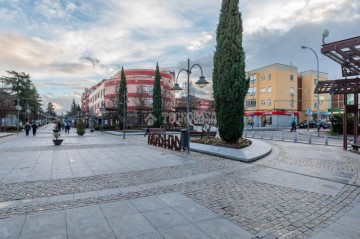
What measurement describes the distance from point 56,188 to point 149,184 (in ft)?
8.04

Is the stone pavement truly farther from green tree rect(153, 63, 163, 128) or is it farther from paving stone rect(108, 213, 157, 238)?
green tree rect(153, 63, 163, 128)

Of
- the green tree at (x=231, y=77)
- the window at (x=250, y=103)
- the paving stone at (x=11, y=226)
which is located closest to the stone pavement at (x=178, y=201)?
the paving stone at (x=11, y=226)

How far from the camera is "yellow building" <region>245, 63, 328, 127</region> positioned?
56.8 metres

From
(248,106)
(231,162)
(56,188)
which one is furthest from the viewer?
(248,106)

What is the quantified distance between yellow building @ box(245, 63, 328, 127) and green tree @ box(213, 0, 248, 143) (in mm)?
42178

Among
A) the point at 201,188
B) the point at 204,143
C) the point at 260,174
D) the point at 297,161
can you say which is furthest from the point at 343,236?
the point at 204,143

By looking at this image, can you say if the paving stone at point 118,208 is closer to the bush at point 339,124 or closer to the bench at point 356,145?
the bench at point 356,145

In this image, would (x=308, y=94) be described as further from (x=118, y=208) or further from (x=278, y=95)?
(x=118, y=208)

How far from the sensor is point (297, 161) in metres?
11.3

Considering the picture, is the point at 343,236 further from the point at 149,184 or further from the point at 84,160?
the point at 84,160

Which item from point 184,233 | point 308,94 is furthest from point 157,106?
point 308,94

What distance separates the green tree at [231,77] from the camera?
15.8m

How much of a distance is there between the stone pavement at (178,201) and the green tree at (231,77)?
609 cm

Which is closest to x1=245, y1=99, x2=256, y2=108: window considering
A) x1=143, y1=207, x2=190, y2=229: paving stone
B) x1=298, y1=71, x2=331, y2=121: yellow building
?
x1=298, y1=71, x2=331, y2=121: yellow building
